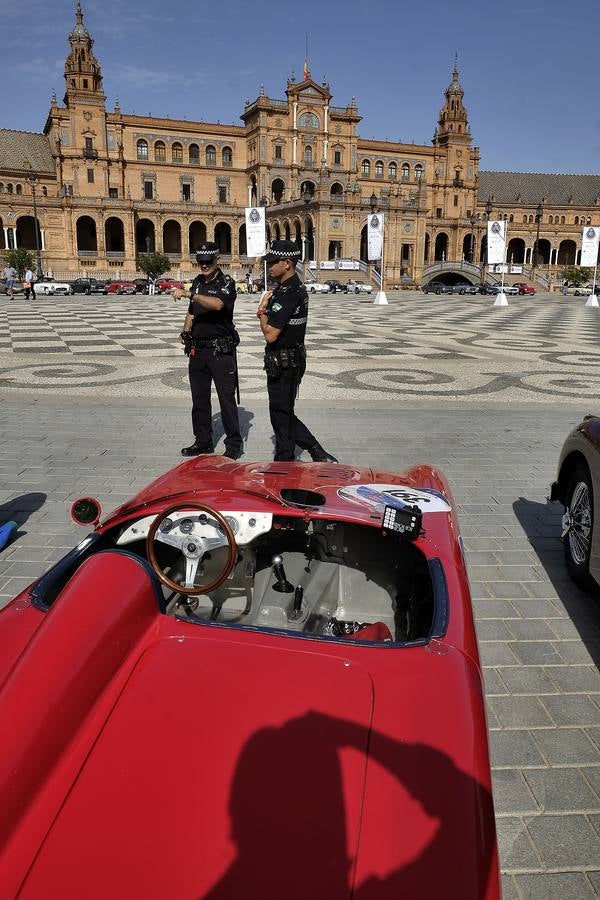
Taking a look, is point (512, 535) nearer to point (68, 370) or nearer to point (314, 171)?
point (68, 370)

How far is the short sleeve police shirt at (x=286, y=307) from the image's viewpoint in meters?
5.39

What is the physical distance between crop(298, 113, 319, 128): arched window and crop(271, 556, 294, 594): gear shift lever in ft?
272

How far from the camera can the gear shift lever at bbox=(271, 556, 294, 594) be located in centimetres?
245

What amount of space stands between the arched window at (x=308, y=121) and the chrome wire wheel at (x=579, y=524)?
81376 millimetres

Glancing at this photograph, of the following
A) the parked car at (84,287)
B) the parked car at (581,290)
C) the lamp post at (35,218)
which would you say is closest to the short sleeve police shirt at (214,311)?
the parked car at (84,287)

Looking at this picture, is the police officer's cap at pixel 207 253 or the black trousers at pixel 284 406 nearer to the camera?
the black trousers at pixel 284 406

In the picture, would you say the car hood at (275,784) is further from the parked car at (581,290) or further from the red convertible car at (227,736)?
the parked car at (581,290)

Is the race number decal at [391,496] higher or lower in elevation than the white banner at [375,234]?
lower

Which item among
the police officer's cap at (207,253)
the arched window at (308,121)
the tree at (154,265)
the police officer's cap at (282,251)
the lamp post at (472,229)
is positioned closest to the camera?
the police officer's cap at (282,251)

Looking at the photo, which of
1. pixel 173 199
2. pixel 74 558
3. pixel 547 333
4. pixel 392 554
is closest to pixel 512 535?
pixel 392 554

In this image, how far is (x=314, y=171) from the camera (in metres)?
76.6

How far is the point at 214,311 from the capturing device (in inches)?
243

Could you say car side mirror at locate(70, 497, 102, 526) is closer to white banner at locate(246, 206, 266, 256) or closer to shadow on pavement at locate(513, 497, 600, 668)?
shadow on pavement at locate(513, 497, 600, 668)

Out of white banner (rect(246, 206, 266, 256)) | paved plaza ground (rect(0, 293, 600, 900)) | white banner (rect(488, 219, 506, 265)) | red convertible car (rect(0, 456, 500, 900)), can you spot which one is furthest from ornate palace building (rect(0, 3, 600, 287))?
red convertible car (rect(0, 456, 500, 900))
